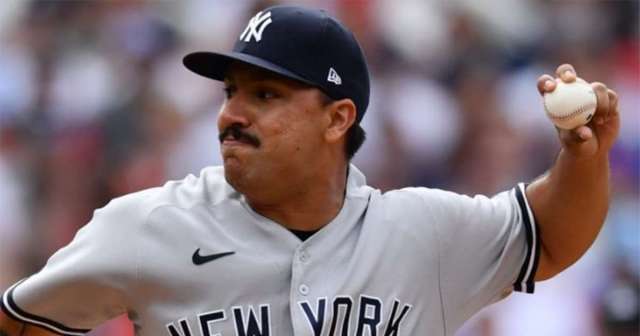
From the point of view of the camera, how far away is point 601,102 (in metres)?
3.29

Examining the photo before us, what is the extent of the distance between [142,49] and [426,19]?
5.14 ft

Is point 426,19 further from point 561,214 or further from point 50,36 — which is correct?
point 561,214

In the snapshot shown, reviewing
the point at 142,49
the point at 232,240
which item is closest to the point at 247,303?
the point at 232,240

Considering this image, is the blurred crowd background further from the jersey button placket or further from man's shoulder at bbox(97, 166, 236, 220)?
the jersey button placket

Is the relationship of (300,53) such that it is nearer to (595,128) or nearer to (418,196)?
(418,196)

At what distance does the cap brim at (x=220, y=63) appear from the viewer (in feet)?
10.8

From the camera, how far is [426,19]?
7730mm

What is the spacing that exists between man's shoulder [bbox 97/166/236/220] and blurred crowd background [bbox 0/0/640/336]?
272cm

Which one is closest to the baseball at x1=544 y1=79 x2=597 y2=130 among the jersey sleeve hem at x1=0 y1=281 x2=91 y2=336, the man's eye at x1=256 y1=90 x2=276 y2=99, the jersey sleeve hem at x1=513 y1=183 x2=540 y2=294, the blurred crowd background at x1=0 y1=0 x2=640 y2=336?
the jersey sleeve hem at x1=513 y1=183 x2=540 y2=294

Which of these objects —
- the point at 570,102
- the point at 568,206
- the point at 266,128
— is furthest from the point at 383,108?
the point at 570,102

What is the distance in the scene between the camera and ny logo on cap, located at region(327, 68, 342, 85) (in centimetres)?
342

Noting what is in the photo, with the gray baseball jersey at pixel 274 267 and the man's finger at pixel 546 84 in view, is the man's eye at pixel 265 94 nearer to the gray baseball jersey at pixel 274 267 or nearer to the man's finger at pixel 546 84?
the gray baseball jersey at pixel 274 267

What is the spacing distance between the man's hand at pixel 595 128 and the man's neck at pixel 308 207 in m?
0.59

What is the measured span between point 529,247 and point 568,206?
159 millimetres
